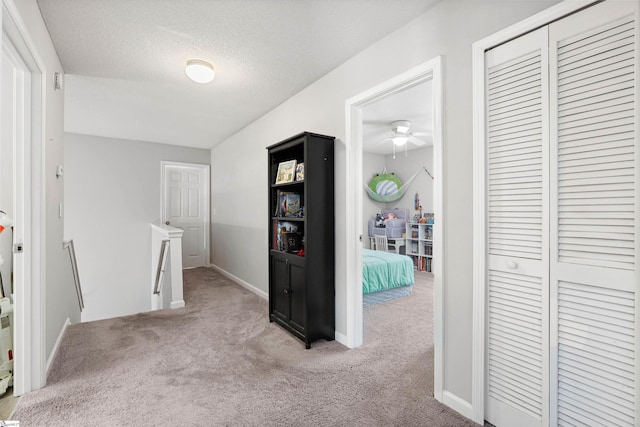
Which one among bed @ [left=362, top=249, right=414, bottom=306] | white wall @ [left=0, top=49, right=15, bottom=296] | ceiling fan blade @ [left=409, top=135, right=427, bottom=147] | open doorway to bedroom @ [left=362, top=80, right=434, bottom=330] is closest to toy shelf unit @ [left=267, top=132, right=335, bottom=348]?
open doorway to bedroom @ [left=362, top=80, right=434, bottom=330]

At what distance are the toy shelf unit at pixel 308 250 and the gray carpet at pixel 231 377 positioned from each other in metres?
0.18

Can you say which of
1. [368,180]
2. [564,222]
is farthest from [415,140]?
[564,222]

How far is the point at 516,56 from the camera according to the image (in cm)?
149

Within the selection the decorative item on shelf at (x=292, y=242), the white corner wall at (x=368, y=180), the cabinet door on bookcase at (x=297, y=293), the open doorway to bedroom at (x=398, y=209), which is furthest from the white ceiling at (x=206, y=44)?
the white corner wall at (x=368, y=180)

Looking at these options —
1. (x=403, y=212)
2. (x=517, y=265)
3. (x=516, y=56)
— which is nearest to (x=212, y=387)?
(x=517, y=265)

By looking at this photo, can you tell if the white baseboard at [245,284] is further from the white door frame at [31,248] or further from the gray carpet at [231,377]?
the white door frame at [31,248]

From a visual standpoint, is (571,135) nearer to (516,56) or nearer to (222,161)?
(516,56)

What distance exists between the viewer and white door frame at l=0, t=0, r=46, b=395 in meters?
1.85

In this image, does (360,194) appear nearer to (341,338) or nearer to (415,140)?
(341,338)

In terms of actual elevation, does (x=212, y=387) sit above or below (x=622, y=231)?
below

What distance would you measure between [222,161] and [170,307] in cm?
279

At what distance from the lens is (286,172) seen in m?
2.92

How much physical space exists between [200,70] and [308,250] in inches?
68.6

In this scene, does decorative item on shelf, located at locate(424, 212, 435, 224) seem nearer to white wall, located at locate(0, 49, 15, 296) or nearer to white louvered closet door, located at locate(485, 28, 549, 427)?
white louvered closet door, located at locate(485, 28, 549, 427)
